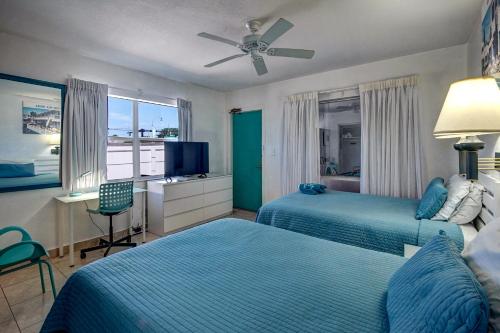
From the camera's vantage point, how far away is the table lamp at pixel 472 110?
116 centimetres

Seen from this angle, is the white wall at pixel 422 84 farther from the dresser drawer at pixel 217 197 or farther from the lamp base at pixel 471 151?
the lamp base at pixel 471 151

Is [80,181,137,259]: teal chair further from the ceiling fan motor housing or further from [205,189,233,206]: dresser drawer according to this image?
the ceiling fan motor housing

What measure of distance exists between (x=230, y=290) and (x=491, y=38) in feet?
8.52

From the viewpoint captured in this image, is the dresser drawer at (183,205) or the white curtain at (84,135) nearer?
the white curtain at (84,135)

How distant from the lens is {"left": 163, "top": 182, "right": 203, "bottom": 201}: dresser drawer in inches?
147

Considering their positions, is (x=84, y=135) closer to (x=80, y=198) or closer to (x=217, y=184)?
(x=80, y=198)

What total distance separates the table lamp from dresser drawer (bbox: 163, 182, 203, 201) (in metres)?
3.34

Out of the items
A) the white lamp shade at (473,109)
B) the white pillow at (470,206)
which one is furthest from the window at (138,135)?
the white pillow at (470,206)

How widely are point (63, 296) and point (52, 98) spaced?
2705 mm

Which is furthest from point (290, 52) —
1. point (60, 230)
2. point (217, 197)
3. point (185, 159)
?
point (60, 230)

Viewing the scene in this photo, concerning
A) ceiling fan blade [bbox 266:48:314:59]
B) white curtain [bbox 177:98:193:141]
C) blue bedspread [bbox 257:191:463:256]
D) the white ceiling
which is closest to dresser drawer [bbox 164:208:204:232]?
white curtain [bbox 177:98:193:141]

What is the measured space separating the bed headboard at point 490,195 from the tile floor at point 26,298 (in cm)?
331

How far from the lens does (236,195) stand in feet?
17.5

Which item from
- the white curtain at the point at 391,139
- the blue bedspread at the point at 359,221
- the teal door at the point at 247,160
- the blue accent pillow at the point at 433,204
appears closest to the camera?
the blue bedspread at the point at 359,221
